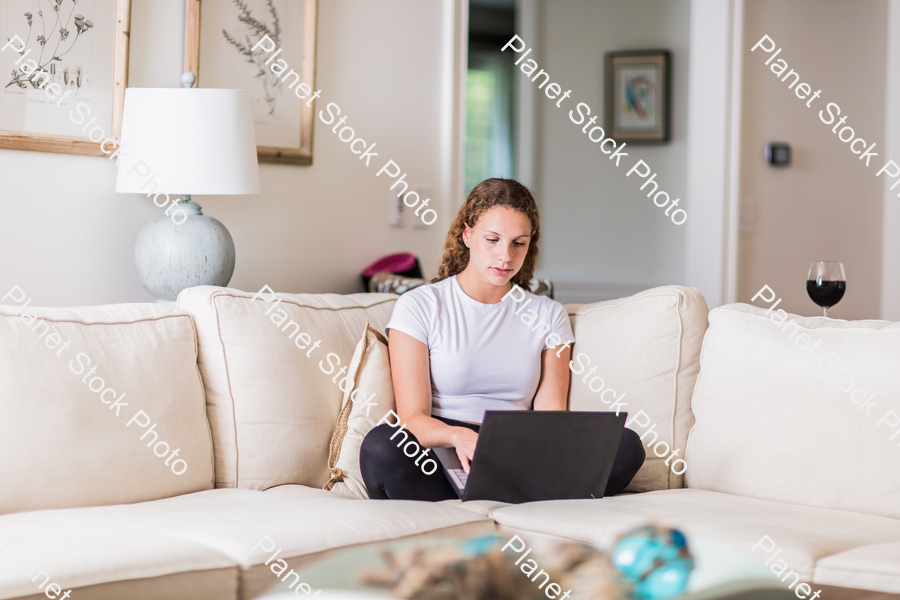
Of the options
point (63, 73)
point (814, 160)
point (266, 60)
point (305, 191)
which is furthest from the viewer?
point (814, 160)

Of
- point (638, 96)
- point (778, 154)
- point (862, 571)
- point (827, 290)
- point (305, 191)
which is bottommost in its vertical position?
point (862, 571)

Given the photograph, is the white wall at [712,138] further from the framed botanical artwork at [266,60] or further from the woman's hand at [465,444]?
the woman's hand at [465,444]

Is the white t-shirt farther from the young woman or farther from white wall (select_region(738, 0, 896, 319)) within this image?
white wall (select_region(738, 0, 896, 319))

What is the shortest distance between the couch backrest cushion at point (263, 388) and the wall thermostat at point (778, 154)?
8.35 ft

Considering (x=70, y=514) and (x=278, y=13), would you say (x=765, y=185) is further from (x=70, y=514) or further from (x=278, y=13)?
(x=70, y=514)

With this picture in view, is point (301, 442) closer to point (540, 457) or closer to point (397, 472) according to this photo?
point (397, 472)

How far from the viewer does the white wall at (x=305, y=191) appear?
2191 mm

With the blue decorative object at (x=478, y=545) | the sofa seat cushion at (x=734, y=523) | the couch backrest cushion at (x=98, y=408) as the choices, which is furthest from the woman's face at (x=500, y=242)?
the blue decorative object at (x=478, y=545)

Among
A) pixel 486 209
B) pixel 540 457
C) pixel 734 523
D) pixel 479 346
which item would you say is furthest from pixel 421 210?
pixel 734 523

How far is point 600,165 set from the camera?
453 cm

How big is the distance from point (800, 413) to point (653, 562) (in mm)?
1086

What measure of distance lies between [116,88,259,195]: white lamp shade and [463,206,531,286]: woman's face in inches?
25.3

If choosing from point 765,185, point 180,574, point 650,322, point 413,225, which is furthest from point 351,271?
point 765,185

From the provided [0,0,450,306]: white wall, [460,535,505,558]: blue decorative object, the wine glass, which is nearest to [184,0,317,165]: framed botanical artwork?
[0,0,450,306]: white wall
